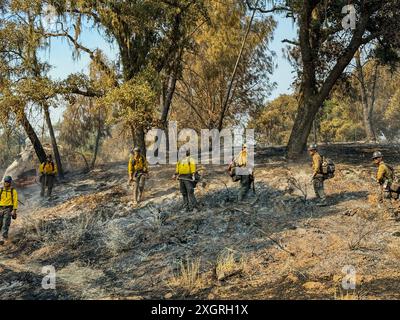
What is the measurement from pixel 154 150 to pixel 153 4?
8867 millimetres

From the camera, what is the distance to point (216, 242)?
1080 centimetres

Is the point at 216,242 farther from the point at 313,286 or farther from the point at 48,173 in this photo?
the point at 48,173

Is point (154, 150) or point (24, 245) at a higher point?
point (154, 150)

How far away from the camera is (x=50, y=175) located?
1734 centimetres

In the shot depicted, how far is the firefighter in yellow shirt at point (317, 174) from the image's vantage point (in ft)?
40.3

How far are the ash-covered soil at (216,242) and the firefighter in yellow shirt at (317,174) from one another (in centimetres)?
34

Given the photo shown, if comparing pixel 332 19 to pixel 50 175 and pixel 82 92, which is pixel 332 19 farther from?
pixel 50 175

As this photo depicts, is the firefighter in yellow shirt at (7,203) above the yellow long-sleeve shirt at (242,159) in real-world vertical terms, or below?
below

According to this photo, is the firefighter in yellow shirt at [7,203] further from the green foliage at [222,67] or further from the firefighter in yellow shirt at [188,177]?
the green foliage at [222,67]

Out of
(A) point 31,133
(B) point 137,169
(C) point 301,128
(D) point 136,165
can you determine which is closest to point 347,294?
(B) point 137,169

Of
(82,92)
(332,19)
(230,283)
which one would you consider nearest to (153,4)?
(82,92)

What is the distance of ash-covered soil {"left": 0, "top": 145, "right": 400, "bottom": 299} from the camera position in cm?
838

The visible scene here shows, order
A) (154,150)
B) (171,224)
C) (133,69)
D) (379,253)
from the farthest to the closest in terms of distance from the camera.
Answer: (154,150)
(133,69)
(171,224)
(379,253)

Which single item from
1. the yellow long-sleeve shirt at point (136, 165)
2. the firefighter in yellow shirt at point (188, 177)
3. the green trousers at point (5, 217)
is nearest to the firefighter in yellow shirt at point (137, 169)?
the yellow long-sleeve shirt at point (136, 165)
